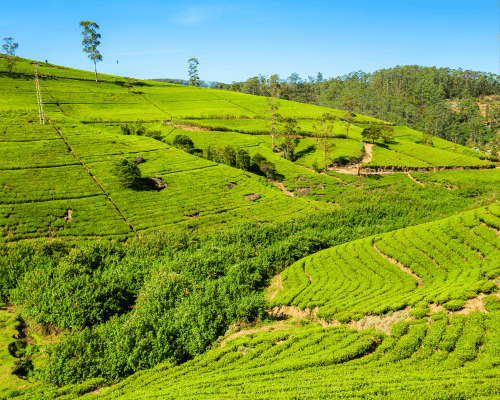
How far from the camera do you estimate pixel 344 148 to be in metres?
94.2

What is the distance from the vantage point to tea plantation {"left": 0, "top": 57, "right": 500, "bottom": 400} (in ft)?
61.7

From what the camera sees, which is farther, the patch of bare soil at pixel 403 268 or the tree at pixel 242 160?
the tree at pixel 242 160

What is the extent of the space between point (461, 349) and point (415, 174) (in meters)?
71.5

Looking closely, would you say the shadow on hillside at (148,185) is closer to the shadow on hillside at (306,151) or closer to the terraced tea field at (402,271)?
the terraced tea field at (402,271)

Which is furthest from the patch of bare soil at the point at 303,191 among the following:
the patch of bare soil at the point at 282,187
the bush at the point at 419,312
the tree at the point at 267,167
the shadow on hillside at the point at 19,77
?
the shadow on hillside at the point at 19,77

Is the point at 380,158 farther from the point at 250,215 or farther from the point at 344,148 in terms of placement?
the point at 250,215

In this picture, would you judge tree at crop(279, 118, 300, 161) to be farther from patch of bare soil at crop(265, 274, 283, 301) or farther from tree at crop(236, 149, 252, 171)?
patch of bare soil at crop(265, 274, 283, 301)

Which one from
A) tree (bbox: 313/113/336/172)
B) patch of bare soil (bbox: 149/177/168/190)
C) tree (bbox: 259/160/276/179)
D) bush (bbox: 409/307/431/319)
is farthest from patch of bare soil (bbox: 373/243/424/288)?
tree (bbox: 313/113/336/172)

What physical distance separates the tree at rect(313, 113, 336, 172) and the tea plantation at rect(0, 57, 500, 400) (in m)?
8.44

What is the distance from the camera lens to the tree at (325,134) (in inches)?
3282

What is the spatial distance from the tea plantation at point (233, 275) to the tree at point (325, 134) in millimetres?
8437

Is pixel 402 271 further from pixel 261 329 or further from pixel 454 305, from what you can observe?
pixel 261 329

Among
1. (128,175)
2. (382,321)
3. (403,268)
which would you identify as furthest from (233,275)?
(128,175)

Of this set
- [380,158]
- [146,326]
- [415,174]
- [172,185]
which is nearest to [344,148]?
[380,158]
